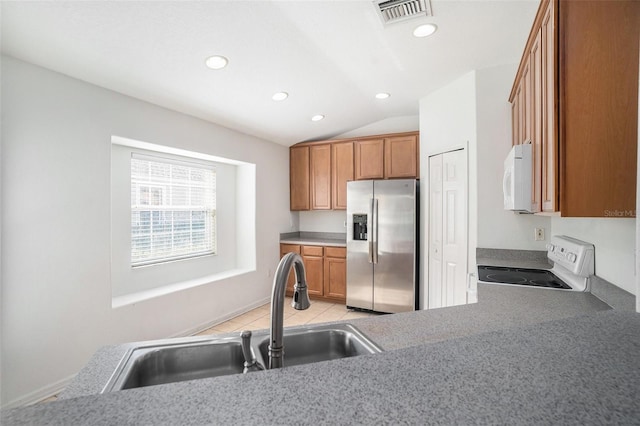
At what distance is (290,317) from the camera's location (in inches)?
150

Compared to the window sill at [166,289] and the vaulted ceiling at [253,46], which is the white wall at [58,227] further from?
the vaulted ceiling at [253,46]

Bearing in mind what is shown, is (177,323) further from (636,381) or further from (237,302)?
(636,381)

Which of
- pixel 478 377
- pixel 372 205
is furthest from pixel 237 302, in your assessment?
pixel 478 377

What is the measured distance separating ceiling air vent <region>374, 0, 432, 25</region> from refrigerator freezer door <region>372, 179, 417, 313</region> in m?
1.94

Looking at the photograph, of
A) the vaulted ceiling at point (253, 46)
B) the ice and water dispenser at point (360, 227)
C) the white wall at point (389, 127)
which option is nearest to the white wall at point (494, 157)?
the vaulted ceiling at point (253, 46)

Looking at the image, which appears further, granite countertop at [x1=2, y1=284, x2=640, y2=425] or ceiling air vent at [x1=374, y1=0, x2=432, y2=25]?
ceiling air vent at [x1=374, y1=0, x2=432, y2=25]

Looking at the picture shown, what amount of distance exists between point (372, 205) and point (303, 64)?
6.28ft

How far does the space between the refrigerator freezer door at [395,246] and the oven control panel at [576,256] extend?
1741 mm

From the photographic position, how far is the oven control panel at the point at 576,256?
171 centimetres

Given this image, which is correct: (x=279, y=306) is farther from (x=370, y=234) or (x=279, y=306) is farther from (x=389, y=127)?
(x=389, y=127)

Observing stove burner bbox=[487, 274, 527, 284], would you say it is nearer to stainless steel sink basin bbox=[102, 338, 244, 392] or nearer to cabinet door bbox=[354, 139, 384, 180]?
stainless steel sink basin bbox=[102, 338, 244, 392]

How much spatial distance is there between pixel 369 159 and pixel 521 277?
106 inches

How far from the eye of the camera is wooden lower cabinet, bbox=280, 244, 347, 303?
4422mm

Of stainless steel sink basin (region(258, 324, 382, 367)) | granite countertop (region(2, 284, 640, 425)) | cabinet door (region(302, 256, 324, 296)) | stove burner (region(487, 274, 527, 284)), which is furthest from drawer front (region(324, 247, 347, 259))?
granite countertop (region(2, 284, 640, 425))
